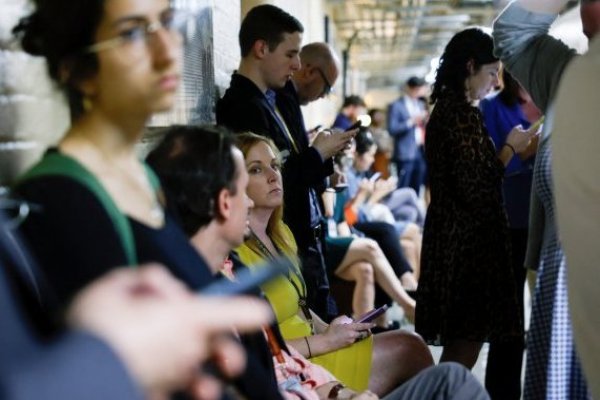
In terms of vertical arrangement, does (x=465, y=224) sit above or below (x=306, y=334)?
above

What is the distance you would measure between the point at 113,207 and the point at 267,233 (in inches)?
69.4

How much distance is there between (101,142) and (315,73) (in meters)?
3.10

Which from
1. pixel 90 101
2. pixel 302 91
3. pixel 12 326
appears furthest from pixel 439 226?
pixel 12 326

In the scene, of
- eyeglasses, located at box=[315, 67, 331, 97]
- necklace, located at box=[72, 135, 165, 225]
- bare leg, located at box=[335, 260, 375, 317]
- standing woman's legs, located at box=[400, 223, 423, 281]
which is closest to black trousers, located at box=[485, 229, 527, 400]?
bare leg, located at box=[335, 260, 375, 317]

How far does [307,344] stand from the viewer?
265 centimetres

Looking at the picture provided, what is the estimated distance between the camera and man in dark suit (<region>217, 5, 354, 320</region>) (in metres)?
3.11

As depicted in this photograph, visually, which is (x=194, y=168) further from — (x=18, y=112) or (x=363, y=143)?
(x=363, y=143)

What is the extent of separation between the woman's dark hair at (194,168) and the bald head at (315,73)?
264cm

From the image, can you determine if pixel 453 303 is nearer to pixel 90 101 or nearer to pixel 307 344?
pixel 307 344

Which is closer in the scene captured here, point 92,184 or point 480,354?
point 92,184

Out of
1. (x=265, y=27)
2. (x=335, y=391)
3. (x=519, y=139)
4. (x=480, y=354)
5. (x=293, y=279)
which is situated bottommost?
(x=480, y=354)

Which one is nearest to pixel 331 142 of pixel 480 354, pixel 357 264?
pixel 357 264

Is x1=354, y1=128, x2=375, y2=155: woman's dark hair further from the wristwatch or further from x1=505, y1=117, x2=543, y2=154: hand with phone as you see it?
the wristwatch

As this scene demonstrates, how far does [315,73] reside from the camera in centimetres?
415
